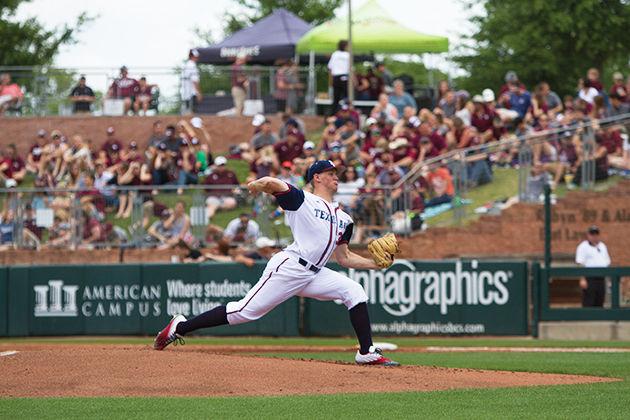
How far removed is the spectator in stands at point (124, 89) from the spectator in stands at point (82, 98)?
0.58m

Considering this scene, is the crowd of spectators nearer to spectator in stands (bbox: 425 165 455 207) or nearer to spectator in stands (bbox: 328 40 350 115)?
spectator in stands (bbox: 425 165 455 207)

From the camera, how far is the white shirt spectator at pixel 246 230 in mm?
23781

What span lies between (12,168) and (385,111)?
841 centimetres

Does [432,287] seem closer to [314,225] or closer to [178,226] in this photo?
[178,226]

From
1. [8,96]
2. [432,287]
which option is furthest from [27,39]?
[432,287]

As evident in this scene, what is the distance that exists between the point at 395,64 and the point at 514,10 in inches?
840

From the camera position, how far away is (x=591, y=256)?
22078 mm

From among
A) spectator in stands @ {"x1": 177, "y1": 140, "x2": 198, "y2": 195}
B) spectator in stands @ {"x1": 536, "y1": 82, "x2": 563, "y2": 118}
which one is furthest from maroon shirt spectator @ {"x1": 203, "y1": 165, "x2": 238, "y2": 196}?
spectator in stands @ {"x1": 536, "y1": 82, "x2": 563, "y2": 118}

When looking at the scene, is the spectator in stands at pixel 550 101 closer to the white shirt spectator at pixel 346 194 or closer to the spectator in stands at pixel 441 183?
the spectator in stands at pixel 441 183

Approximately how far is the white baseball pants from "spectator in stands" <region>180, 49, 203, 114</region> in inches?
765

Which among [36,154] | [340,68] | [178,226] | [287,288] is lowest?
[287,288]

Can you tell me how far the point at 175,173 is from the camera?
2625cm

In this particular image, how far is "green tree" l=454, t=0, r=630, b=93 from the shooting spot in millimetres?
33219

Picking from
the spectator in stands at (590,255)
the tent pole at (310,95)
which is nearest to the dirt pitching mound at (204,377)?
the spectator in stands at (590,255)
